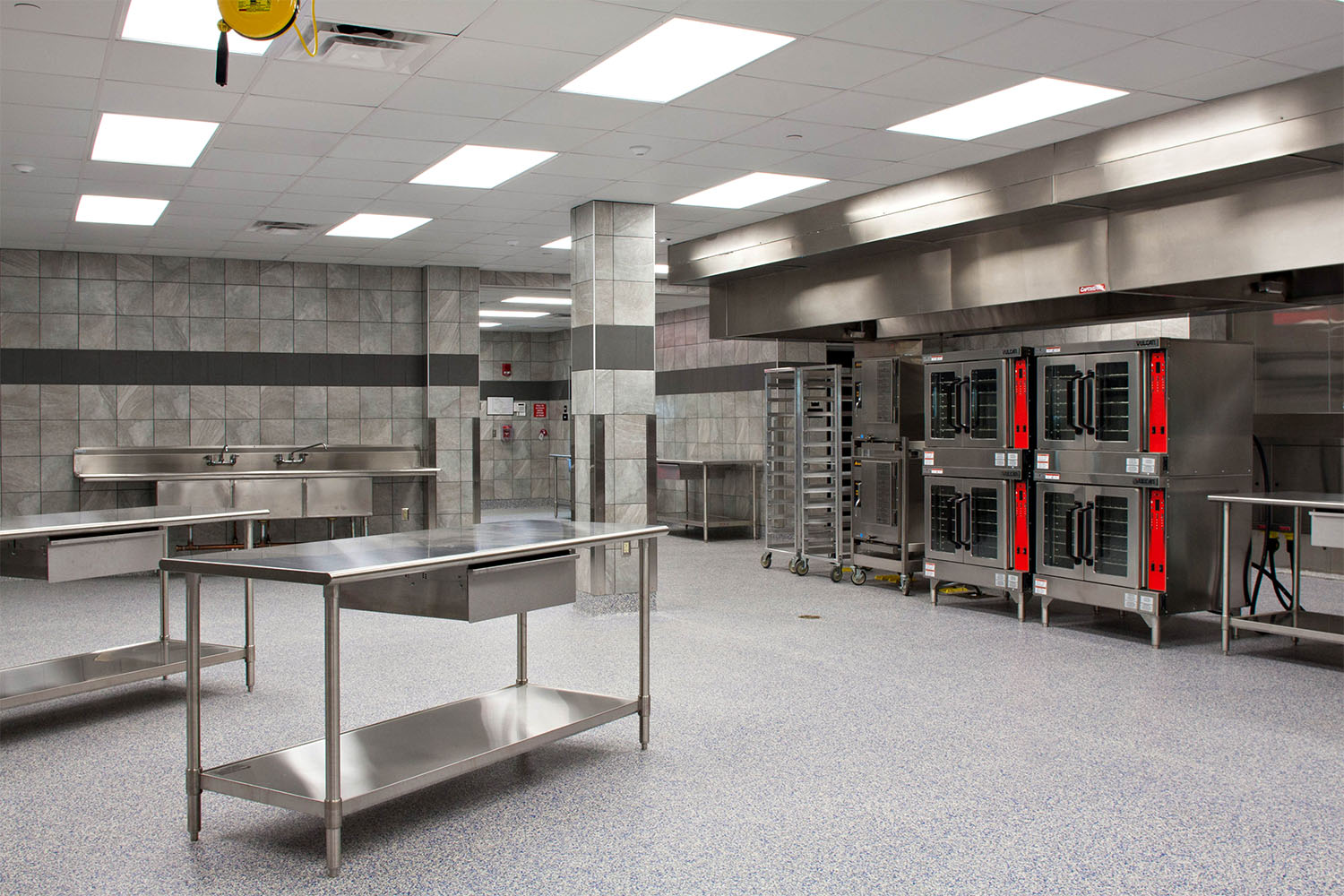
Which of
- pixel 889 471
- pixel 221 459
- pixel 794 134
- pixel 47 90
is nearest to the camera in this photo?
pixel 47 90

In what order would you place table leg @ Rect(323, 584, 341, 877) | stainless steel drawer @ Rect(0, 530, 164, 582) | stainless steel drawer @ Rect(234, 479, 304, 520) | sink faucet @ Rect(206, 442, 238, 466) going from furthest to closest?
sink faucet @ Rect(206, 442, 238, 466) < stainless steel drawer @ Rect(234, 479, 304, 520) < stainless steel drawer @ Rect(0, 530, 164, 582) < table leg @ Rect(323, 584, 341, 877)

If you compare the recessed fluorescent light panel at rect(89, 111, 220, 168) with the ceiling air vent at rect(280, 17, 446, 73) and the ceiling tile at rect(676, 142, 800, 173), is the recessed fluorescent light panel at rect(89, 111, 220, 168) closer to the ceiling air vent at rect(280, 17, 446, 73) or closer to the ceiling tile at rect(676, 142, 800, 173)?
the ceiling air vent at rect(280, 17, 446, 73)

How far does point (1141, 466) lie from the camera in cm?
612

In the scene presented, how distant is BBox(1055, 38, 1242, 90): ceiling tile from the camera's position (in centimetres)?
465

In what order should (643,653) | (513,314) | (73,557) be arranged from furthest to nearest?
(513,314) → (73,557) → (643,653)

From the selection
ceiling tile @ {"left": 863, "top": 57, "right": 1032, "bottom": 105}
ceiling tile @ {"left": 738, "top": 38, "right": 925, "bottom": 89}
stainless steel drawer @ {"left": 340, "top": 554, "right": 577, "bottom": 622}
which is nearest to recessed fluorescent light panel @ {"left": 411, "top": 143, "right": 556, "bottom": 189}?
ceiling tile @ {"left": 738, "top": 38, "right": 925, "bottom": 89}

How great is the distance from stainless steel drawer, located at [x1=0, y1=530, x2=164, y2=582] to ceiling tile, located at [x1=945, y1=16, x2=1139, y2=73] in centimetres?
428

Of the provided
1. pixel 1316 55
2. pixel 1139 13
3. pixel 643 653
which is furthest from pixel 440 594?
pixel 1316 55

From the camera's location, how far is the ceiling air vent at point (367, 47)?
449 centimetres

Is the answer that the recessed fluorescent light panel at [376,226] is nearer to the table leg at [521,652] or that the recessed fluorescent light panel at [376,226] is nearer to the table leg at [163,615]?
the table leg at [163,615]

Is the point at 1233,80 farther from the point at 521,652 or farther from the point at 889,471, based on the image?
the point at 521,652

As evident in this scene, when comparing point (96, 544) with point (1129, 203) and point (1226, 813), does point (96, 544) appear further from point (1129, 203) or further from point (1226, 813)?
point (1129, 203)

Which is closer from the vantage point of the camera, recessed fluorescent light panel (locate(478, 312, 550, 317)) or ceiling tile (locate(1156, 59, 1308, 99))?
ceiling tile (locate(1156, 59, 1308, 99))

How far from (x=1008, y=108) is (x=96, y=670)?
17.7 ft
